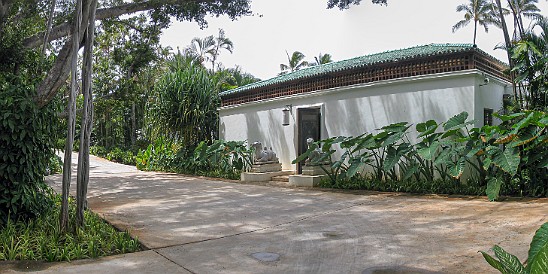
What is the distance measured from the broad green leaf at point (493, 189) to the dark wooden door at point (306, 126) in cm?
510

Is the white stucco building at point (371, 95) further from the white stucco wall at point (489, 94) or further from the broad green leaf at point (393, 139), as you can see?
the broad green leaf at point (393, 139)

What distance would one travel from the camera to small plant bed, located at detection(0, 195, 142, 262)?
371cm

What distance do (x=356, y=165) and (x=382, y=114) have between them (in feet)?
5.95

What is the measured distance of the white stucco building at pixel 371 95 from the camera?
797 centimetres

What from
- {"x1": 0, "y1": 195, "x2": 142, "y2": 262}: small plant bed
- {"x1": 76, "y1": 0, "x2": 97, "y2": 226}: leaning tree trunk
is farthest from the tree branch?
{"x1": 0, "y1": 195, "x2": 142, "y2": 262}: small plant bed

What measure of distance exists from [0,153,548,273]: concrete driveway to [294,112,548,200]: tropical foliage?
50 cm

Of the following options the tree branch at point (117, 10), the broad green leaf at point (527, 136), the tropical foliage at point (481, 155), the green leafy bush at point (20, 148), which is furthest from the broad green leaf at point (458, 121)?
the tree branch at point (117, 10)

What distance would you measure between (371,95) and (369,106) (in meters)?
0.25

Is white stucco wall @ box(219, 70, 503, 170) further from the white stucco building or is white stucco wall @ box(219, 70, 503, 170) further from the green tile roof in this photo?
the green tile roof

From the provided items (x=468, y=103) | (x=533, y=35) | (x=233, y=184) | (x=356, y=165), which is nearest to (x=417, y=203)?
(x=356, y=165)

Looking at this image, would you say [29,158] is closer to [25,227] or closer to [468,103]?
[25,227]

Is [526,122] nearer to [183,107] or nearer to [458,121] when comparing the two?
[458,121]

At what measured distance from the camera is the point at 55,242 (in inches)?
157

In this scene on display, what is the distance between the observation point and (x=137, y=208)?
6512 millimetres
